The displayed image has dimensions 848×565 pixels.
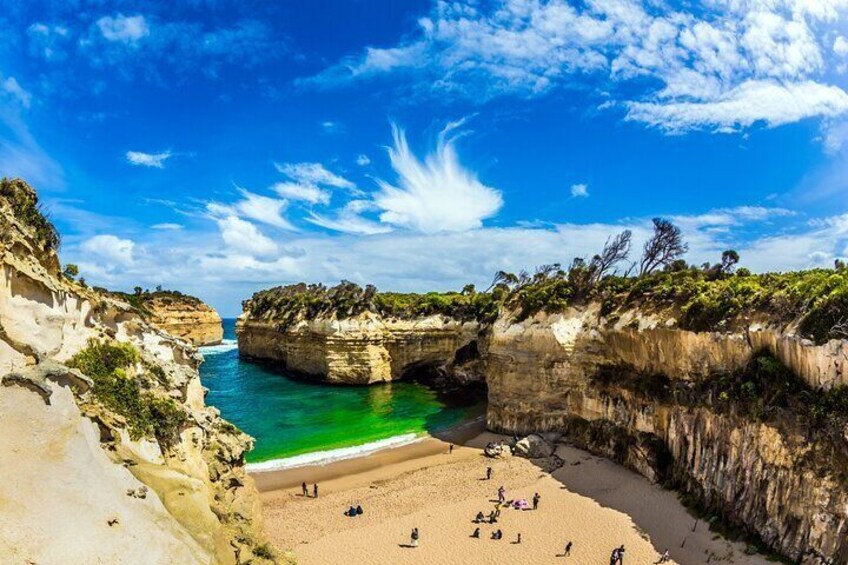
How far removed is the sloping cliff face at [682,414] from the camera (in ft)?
62.6

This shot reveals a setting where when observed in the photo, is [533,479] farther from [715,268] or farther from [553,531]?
[715,268]

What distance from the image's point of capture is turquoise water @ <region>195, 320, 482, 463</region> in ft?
129

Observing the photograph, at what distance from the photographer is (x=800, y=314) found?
70.1ft

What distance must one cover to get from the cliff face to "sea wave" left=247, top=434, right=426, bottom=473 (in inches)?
2910

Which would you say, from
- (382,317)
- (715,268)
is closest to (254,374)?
(382,317)

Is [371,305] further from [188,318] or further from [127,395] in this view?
[188,318]

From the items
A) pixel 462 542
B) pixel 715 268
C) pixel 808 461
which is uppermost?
pixel 715 268

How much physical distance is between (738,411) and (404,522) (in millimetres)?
16716

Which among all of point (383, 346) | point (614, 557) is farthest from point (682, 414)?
point (383, 346)

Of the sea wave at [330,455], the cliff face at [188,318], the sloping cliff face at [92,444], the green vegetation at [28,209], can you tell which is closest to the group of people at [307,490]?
the sea wave at [330,455]

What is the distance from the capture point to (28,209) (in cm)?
1497

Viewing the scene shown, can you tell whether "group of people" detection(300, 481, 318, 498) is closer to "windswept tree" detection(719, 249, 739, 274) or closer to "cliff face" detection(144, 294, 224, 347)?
"windswept tree" detection(719, 249, 739, 274)

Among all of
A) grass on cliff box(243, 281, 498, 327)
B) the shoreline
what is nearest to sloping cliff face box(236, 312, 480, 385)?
grass on cliff box(243, 281, 498, 327)

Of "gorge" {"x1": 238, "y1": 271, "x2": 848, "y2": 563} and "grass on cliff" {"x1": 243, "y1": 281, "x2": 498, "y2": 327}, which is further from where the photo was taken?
"grass on cliff" {"x1": 243, "y1": 281, "x2": 498, "y2": 327}
